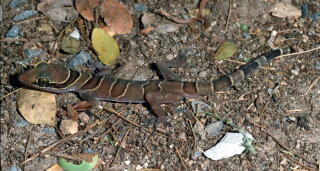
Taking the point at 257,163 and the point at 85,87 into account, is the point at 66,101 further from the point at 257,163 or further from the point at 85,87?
the point at 257,163

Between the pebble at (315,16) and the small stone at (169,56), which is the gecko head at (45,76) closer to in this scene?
the small stone at (169,56)

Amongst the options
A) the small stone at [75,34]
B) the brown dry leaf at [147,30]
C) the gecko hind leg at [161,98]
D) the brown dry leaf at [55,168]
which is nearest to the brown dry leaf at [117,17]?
the brown dry leaf at [147,30]

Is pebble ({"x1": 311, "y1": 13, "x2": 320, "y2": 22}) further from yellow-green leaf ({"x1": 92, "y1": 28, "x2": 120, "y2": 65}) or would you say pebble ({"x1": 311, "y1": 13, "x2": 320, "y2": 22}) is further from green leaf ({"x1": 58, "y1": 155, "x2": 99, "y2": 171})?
green leaf ({"x1": 58, "y1": 155, "x2": 99, "y2": 171})

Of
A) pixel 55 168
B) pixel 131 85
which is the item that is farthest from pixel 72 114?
pixel 131 85

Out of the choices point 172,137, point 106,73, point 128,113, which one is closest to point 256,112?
point 172,137

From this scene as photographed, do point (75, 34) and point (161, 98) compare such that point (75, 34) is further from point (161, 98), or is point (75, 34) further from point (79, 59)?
point (161, 98)

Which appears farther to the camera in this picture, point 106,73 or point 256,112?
point 106,73

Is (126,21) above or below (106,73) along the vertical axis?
above

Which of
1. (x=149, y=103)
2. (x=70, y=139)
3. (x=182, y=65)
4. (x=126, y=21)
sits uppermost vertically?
(x=126, y=21)
